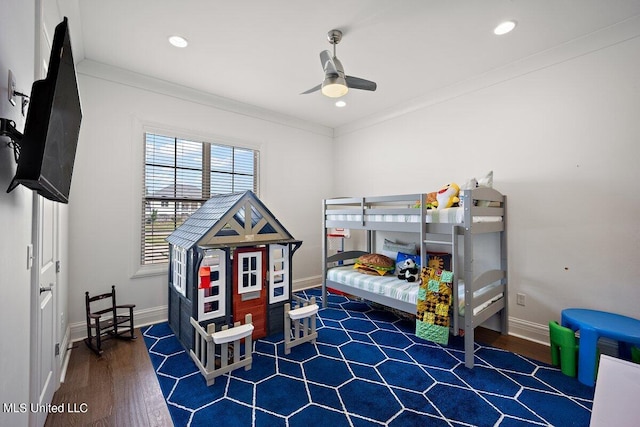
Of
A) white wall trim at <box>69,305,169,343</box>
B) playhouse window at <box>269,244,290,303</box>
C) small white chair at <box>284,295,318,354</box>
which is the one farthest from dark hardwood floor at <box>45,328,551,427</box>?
playhouse window at <box>269,244,290,303</box>

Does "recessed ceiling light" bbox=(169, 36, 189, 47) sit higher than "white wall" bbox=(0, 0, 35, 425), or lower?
higher

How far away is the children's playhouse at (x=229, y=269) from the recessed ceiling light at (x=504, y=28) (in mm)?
2673

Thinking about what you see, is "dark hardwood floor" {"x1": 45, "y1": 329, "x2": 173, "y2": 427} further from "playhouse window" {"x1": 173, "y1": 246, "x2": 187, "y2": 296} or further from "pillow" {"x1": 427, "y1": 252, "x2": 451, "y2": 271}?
"pillow" {"x1": 427, "y1": 252, "x2": 451, "y2": 271}

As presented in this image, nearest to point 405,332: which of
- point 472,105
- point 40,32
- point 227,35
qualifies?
point 472,105

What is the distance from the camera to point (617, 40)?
239 cm

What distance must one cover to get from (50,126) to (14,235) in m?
0.56

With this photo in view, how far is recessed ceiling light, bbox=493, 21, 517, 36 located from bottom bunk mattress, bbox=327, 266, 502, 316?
7.79ft

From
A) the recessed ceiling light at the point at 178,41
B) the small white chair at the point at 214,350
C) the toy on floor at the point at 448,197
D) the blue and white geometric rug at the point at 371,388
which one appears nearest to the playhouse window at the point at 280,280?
the blue and white geometric rug at the point at 371,388

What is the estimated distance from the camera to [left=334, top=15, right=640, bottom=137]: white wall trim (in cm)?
236

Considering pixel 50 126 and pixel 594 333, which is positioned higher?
pixel 50 126

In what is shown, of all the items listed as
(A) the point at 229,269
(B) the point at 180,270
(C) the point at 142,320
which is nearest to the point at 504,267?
(A) the point at 229,269

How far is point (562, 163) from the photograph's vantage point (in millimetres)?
2674

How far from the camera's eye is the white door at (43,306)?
57.0 inches

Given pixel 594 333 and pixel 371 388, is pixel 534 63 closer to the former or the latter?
pixel 594 333
